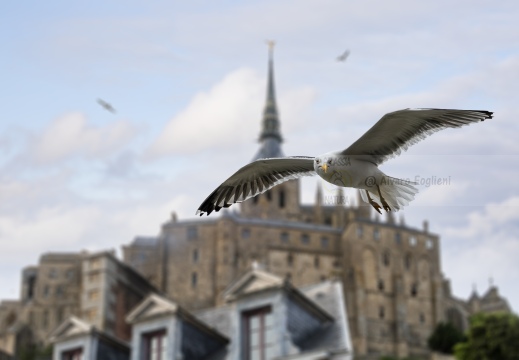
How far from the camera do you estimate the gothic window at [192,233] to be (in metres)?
122

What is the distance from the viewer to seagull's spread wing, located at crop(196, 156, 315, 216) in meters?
9.99

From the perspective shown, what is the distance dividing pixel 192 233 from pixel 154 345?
8947 centimetres

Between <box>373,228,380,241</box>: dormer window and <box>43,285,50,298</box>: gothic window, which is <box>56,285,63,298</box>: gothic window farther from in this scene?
<box>373,228,380,241</box>: dormer window

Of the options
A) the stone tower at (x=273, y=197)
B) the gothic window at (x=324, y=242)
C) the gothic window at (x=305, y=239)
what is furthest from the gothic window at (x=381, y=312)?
the stone tower at (x=273, y=197)

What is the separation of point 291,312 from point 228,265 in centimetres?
8955

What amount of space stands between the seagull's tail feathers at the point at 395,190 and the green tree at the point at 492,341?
228ft

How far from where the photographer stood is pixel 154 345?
109 ft

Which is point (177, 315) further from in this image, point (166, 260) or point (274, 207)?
point (274, 207)

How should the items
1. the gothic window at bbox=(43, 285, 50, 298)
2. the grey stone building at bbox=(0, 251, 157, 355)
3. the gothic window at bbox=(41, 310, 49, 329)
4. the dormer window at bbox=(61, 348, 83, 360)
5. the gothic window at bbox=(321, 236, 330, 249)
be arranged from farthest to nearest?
the gothic window at bbox=(43, 285, 50, 298) → the gothic window at bbox=(41, 310, 49, 329) → the grey stone building at bbox=(0, 251, 157, 355) → the gothic window at bbox=(321, 236, 330, 249) → the dormer window at bbox=(61, 348, 83, 360)

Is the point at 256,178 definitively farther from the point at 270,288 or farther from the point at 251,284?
the point at 251,284

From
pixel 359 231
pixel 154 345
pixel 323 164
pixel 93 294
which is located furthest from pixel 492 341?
pixel 323 164

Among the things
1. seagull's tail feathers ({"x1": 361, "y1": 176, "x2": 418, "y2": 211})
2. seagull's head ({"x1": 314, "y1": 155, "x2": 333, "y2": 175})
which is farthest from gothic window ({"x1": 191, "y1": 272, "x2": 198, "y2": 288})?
seagull's head ({"x1": 314, "y1": 155, "x2": 333, "y2": 175})

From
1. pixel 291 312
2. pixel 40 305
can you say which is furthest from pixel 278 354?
pixel 40 305

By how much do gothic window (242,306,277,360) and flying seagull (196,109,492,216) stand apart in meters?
20.2
